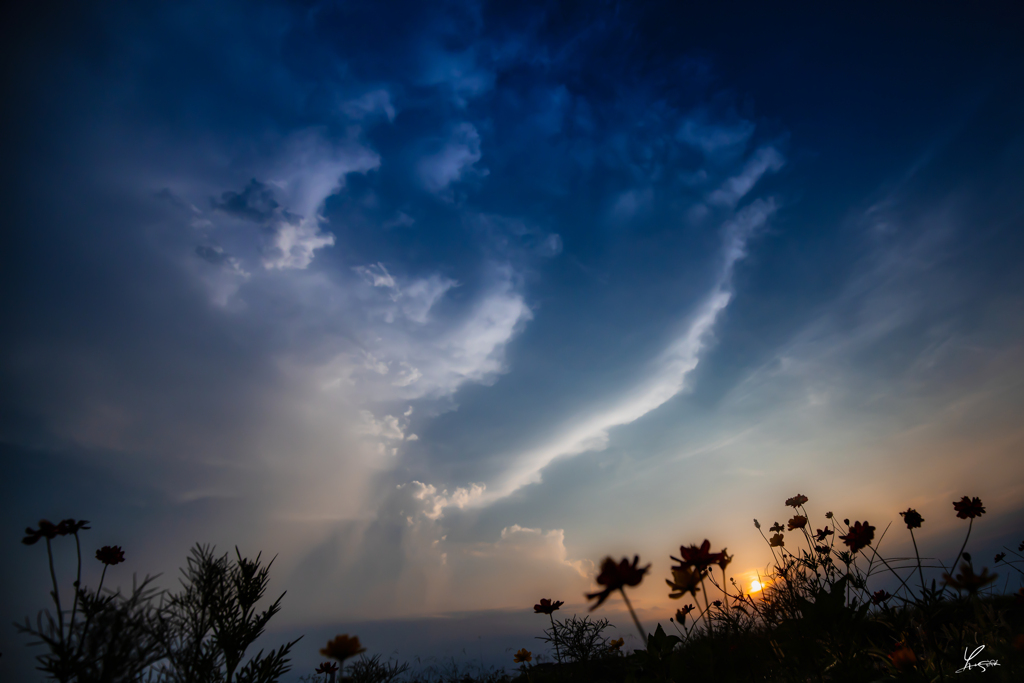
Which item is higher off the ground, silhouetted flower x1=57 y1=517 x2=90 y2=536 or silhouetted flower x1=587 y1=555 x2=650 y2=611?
silhouetted flower x1=57 y1=517 x2=90 y2=536

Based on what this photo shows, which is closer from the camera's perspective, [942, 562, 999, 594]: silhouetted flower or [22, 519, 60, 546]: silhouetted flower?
[942, 562, 999, 594]: silhouetted flower

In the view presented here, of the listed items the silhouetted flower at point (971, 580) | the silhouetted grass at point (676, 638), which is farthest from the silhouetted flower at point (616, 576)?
the silhouetted flower at point (971, 580)

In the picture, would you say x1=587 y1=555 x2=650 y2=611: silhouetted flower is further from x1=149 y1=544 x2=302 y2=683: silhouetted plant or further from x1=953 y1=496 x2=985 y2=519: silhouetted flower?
x1=953 y1=496 x2=985 y2=519: silhouetted flower

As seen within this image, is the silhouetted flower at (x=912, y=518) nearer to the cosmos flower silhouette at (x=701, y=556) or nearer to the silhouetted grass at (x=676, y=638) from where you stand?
the silhouetted grass at (x=676, y=638)

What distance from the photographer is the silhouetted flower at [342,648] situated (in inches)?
69.3

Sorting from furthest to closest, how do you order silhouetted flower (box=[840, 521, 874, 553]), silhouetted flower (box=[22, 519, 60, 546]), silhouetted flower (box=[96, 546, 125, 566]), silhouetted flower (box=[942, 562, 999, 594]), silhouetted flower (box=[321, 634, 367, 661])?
silhouetted flower (box=[96, 546, 125, 566]) → silhouetted flower (box=[840, 521, 874, 553]) → silhouetted flower (box=[22, 519, 60, 546]) → silhouetted flower (box=[942, 562, 999, 594]) → silhouetted flower (box=[321, 634, 367, 661])

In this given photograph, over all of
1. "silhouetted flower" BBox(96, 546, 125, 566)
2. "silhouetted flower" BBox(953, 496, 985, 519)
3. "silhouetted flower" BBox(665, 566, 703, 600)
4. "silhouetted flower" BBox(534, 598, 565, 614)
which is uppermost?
"silhouetted flower" BBox(96, 546, 125, 566)

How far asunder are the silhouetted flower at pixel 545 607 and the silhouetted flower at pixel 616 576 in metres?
4.67

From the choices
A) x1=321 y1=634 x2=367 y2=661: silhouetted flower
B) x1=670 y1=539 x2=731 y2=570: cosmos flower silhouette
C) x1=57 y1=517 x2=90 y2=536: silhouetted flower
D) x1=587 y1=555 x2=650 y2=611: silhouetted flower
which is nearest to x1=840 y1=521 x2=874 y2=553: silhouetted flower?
x1=670 y1=539 x2=731 y2=570: cosmos flower silhouette

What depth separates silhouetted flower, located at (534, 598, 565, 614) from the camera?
558 centimetres

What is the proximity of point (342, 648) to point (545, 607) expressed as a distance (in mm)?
4662

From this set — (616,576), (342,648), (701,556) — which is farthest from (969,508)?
(342,648)

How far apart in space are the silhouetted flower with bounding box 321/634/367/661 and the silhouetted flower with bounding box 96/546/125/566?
144 inches

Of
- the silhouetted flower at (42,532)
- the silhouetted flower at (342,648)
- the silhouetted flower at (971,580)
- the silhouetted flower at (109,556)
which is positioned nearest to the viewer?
the silhouetted flower at (342,648)
